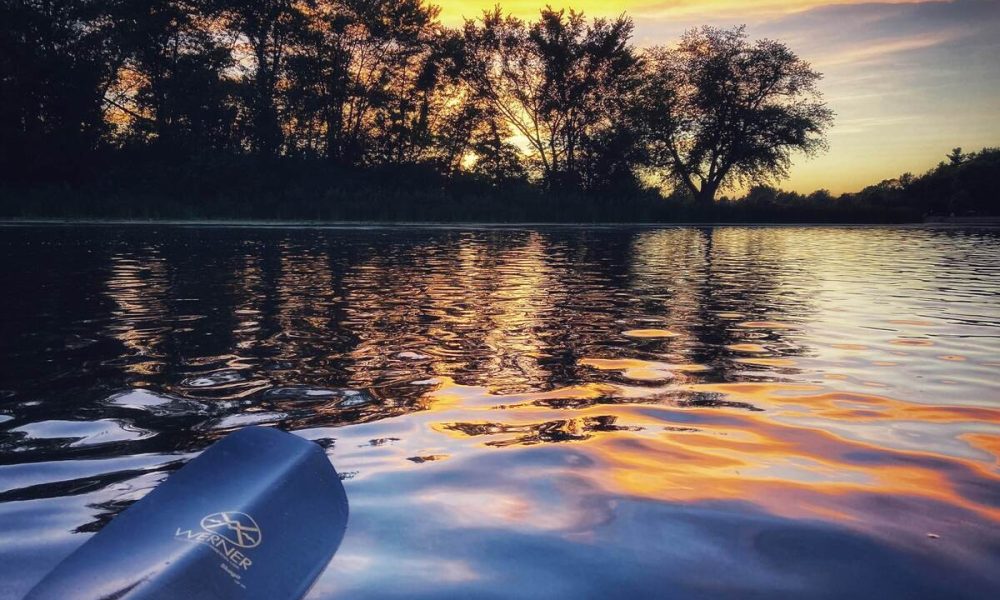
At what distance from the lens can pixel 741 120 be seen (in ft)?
149

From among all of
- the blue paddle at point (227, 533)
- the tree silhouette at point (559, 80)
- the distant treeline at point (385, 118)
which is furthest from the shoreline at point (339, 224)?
the blue paddle at point (227, 533)

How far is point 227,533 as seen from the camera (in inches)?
73.7

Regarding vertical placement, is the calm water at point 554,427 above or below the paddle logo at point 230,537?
below

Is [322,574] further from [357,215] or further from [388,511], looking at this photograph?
[357,215]

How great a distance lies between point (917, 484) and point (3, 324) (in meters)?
6.90

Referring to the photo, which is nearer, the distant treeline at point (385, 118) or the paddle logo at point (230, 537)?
the paddle logo at point (230, 537)

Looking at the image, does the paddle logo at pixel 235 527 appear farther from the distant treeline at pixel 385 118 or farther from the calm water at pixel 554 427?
the distant treeline at pixel 385 118

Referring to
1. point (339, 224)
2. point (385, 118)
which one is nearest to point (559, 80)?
point (385, 118)

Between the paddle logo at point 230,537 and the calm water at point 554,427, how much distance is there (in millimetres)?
295

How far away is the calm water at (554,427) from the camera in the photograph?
2.28 metres

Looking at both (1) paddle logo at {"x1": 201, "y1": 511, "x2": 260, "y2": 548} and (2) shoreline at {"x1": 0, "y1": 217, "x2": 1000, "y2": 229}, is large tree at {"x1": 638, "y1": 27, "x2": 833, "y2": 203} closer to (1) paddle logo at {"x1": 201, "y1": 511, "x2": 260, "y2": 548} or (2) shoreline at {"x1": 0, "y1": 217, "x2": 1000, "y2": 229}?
(2) shoreline at {"x1": 0, "y1": 217, "x2": 1000, "y2": 229}

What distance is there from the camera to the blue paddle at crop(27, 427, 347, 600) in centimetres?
169

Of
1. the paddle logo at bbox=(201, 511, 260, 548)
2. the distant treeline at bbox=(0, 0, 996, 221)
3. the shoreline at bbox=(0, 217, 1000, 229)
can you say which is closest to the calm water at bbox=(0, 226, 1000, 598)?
the paddle logo at bbox=(201, 511, 260, 548)

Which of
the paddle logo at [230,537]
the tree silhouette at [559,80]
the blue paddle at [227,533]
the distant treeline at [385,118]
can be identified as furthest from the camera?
the tree silhouette at [559,80]
